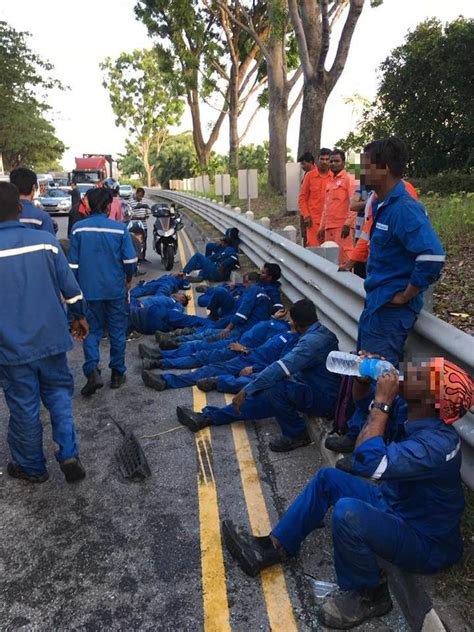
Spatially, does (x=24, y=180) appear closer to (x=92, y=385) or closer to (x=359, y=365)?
(x=92, y=385)

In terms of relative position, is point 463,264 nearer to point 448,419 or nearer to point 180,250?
point 448,419

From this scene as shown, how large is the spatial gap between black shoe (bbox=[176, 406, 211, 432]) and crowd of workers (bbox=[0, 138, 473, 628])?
0.04 feet

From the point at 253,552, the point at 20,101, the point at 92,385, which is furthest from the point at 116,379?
the point at 20,101

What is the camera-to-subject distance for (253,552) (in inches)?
108

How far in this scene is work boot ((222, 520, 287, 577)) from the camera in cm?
272

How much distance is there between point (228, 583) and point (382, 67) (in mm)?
Answer: 17209

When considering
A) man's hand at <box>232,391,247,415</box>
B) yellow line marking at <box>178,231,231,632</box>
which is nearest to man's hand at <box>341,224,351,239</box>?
man's hand at <box>232,391,247,415</box>

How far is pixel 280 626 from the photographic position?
2.44 meters

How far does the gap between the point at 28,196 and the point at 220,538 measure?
375 cm

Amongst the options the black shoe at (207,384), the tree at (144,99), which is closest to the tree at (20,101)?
the tree at (144,99)

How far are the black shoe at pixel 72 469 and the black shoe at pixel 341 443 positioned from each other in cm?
165

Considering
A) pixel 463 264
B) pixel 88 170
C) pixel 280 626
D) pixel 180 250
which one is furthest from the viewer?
pixel 88 170

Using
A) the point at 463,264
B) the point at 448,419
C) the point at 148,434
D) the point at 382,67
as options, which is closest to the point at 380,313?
the point at 448,419

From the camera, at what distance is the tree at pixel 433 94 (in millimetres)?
14000
